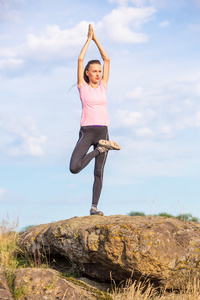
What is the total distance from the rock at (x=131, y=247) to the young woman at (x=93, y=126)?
1.50 meters

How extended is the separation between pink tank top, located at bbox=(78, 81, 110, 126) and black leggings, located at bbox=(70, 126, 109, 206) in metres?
0.18

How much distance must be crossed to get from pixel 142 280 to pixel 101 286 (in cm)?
94

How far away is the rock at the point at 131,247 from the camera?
713 cm

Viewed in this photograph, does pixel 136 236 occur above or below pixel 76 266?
above

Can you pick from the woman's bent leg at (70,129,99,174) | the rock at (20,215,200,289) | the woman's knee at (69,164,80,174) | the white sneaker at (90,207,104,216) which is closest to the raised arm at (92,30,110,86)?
the woman's bent leg at (70,129,99,174)

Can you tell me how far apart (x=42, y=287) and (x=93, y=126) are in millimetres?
4375

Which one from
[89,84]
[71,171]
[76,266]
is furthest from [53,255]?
[89,84]

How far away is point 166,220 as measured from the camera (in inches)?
318

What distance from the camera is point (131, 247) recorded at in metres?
7.11

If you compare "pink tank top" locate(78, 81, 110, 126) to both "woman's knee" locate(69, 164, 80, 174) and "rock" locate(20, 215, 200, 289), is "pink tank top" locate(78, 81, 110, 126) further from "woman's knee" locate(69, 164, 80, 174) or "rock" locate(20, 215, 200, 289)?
"rock" locate(20, 215, 200, 289)

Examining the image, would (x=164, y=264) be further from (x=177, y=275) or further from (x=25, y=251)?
(x=25, y=251)

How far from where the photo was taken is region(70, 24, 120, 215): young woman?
371 inches

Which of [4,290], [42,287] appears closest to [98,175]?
[42,287]

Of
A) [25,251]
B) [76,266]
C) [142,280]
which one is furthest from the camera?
[25,251]
